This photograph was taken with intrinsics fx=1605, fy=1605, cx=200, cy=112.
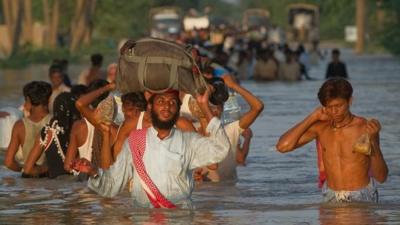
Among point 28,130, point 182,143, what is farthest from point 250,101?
point 28,130

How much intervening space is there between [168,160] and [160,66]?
1.38m

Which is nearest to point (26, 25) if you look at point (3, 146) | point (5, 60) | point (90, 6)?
point (90, 6)

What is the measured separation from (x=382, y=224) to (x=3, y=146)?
7543mm

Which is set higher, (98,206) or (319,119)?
(319,119)

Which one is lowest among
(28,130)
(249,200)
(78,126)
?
(249,200)

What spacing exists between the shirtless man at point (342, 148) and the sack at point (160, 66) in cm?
85

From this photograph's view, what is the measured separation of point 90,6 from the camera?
74.4 meters

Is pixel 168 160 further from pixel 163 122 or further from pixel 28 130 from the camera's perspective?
pixel 28 130

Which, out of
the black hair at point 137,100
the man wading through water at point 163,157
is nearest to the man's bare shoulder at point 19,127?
the black hair at point 137,100

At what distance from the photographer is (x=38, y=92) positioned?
16.4 metres

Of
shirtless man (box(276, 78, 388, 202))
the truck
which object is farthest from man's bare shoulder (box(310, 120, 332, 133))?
the truck

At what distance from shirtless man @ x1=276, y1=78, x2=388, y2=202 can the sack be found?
0.85 m

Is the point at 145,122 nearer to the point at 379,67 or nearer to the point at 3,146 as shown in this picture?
the point at 3,146

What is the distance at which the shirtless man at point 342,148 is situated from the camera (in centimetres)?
1184
